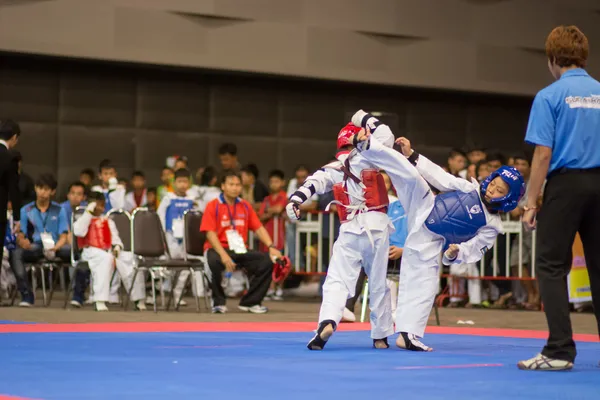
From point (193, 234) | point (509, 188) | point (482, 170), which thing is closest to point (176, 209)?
point (193, 234)

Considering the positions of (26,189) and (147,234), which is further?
(26,189)

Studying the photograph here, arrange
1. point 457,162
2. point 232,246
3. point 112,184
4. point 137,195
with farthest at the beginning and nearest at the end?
point 137,195
point 112,184
point 457,162
point 232,246

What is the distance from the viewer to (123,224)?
35.2ft

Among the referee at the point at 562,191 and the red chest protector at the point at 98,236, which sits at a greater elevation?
the referee at the point at 562,191

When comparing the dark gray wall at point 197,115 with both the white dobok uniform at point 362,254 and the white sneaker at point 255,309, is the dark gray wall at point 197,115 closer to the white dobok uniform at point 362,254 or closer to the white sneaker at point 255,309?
the white sneaker at point 255,309

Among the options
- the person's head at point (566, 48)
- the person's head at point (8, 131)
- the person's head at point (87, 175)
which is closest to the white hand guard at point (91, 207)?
the person's head at point (8, 131)

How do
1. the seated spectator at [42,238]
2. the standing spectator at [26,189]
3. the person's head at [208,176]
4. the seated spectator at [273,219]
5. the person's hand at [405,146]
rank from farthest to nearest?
the standing spectator at [26,189]
the person's head at [208,176]
the seated spectator at [273,219]
the seated spectator at [42,238]
the person's hand at [405,146]

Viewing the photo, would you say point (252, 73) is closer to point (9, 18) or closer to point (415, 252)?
point (9, 18)

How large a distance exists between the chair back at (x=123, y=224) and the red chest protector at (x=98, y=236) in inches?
5.7

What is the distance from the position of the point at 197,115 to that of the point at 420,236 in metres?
10.0

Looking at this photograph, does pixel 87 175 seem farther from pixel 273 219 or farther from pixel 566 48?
pixel 566 48

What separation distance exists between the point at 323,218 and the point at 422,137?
5.53 meters

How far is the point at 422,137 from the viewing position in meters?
17.7

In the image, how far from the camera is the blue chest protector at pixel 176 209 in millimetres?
11469
